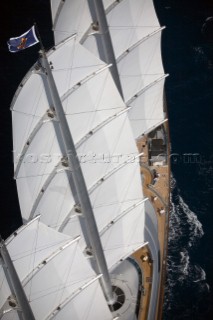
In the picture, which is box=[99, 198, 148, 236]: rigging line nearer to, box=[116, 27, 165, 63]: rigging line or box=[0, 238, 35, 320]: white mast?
box=[0, 238, 35, 320]: white mast

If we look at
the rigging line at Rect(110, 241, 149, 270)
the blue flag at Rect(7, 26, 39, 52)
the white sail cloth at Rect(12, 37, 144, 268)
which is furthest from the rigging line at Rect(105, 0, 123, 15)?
the rigging line at Rect(110, 241, 149, 270)

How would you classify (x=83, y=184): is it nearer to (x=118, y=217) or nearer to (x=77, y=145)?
(x=77, y=145)

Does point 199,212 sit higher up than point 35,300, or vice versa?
point 35,300

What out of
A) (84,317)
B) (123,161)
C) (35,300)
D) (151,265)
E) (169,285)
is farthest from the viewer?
(169,285)

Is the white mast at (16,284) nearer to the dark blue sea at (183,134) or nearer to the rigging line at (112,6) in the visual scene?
the dark blue sea at (183,134)

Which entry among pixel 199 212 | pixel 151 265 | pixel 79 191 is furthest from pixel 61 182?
pixel 199 212

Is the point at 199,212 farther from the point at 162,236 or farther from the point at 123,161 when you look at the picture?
the point at 123,161

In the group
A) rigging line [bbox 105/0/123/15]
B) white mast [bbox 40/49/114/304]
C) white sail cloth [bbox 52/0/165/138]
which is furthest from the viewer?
rigging line [bbox 105/0/123/15]
